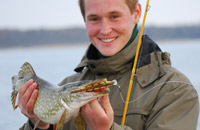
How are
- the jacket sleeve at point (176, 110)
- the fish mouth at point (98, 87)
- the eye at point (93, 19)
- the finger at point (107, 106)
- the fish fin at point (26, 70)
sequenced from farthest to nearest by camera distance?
the fish fin at point (26, 70) < the eye at point (93, 19) < the jacket sleeve at point (176, 110) < the finger at point (107, 106) < the fish mouth at point (98, 87)

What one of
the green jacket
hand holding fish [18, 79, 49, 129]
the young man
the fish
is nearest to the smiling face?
the young man

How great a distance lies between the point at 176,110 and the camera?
7.70 feet

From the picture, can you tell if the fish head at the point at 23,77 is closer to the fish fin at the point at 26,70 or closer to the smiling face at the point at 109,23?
the fish fin at the point at 26,70

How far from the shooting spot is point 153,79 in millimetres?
2535

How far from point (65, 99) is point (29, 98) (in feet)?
1.51

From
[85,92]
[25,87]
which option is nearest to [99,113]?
[85,92]

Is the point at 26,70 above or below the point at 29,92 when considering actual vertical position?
above

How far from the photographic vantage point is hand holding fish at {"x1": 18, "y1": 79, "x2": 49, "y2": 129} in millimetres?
2512

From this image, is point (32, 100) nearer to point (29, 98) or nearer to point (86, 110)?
point (29, 98)

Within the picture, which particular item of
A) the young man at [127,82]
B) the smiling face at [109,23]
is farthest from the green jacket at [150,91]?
the smiling face at [109,23]

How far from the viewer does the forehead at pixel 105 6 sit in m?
2.55

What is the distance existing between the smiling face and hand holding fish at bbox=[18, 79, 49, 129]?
0.73 m

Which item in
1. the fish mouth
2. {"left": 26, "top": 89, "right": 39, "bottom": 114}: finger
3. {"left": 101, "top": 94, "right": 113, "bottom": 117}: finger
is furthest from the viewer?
{"left": 26, "top": 89, "right": 39, "bottom": 114}: finger

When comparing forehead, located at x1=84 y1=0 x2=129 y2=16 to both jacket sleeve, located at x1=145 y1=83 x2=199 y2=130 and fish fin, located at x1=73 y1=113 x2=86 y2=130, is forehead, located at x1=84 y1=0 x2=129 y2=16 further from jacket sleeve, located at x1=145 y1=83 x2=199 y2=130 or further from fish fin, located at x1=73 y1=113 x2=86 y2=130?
fish fin, located at x1=73 y1=113 x2=86 y2=130
